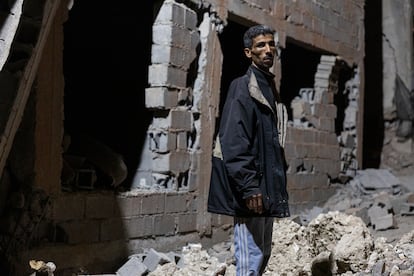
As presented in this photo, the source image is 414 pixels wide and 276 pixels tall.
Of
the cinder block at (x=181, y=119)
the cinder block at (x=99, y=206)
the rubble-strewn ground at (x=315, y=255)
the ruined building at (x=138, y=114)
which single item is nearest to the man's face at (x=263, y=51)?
the ruined building at (x=138, y=114)

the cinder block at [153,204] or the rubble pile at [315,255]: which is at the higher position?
the cinder block at [153,204]

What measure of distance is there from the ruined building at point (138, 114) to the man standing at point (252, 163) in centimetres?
127

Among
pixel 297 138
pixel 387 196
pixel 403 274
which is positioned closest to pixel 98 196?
pixel 403 274

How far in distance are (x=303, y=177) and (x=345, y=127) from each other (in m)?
1.80

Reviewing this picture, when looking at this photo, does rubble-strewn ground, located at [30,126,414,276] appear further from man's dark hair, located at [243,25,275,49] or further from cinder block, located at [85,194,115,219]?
man's dark hair, located at [243,25,275,49]

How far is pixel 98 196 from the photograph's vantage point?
5.62m

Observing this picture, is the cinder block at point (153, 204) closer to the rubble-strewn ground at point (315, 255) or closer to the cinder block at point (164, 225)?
the cinder block at point (164, 225)

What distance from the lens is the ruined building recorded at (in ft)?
15.9

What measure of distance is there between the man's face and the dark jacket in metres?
0.05

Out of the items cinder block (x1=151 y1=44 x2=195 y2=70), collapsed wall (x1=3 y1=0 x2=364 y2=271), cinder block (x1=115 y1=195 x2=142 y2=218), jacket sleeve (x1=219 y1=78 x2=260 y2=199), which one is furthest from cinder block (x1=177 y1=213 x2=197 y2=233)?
jacket sleeve (x1=219 y1=78 x2=260 y2=199)

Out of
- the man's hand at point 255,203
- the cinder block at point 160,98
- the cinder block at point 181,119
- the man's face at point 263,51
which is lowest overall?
the man's hand at point 255,203

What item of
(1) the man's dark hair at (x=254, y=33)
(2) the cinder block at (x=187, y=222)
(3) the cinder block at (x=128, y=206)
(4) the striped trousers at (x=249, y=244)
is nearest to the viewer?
(4) the striped trousers at (x=249, y=244)

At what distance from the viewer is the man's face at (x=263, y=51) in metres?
3.85

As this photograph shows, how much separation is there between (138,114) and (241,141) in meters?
3.73
